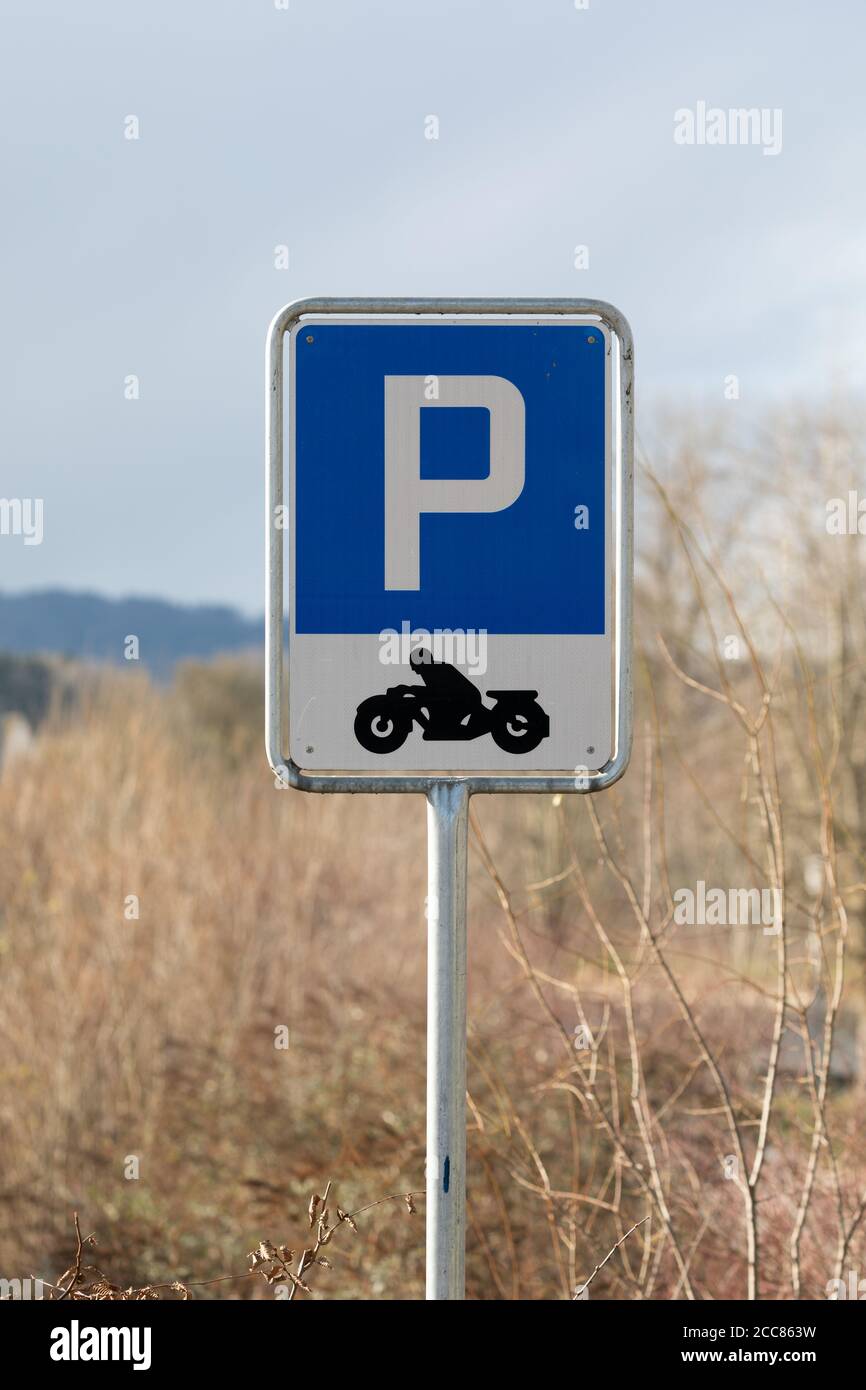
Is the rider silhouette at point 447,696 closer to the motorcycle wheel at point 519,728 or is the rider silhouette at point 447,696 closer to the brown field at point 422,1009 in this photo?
the motorcycle wheel at point 519,728

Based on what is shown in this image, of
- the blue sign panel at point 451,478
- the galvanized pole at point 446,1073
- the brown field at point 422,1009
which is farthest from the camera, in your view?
the brown field at point 422,1009

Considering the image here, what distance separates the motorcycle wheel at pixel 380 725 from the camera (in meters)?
1.92

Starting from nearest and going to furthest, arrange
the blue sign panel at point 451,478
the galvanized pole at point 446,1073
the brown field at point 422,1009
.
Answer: the galvanized pole at point 446,1073 → the blue sign panel at point 451,478 → the brown field at point 422,1009

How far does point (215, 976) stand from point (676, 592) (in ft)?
35.7

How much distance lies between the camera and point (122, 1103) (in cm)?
748

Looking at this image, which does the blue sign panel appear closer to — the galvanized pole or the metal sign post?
the metal sign post

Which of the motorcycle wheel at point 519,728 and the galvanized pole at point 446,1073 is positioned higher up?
the motorcycle wheel at point 519,728

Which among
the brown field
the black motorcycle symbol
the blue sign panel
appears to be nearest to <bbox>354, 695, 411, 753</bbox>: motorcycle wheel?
the black motorcycle symbol

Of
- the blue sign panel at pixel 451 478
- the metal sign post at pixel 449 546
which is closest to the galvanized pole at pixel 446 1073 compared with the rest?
the metal sign post at pixel 449 546

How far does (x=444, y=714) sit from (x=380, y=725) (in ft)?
0.32

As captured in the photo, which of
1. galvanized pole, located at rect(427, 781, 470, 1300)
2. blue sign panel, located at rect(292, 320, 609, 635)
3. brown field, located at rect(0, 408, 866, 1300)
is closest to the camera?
galvanized pole, located at rect(427, 781, 470, 1300)

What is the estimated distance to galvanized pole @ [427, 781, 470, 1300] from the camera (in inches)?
72.0

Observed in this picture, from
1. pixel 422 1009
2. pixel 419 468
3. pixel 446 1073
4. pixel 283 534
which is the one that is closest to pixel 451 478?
pixel 419 468
